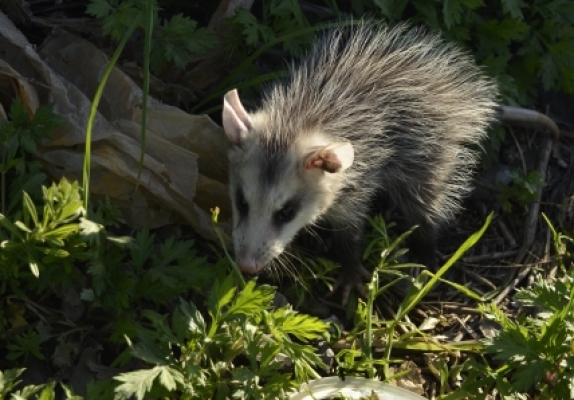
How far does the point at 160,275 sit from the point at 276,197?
1.38ft

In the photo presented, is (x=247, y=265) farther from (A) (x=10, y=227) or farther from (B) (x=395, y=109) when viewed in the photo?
(B) (x=395, y=109)

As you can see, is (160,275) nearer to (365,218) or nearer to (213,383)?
(213,383)

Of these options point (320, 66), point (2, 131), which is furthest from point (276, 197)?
point (2, 131)

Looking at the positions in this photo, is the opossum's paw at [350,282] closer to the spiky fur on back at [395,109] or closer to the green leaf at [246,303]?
the spiky fur on back at [395,109]

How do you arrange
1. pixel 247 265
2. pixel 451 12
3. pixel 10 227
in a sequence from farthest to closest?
pixel 451 12
pixel 247 265
pixel 10 227

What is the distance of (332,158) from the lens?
2.35m

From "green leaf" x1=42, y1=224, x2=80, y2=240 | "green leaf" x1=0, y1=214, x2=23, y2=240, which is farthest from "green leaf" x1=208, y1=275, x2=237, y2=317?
"green leaf" x1=0, y1=214, x2=23, y2=240

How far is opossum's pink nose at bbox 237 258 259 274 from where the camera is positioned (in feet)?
7.51

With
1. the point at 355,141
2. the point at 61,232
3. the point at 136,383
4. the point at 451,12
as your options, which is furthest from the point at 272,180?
the point at 451,12

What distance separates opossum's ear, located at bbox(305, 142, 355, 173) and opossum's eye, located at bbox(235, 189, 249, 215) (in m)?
0.20

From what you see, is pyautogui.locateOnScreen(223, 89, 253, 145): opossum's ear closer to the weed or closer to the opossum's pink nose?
the opossum's pink nose

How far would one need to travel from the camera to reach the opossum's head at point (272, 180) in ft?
7.67

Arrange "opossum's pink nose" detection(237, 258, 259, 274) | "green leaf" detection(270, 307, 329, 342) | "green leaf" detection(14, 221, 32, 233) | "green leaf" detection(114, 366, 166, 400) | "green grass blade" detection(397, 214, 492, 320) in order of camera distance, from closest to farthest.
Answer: "green leaf" detection(114, 366, 166, 400) < "green leaf" detection(14, 221, 32, 233) < "green leaf" detection(270, 307, 329, 342) < "opossum's pink nose" detection(237, 258, 259, 274) < "green grass blade" detection(397, 214, 492, 320)

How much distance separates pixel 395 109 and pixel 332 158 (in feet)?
1.40
